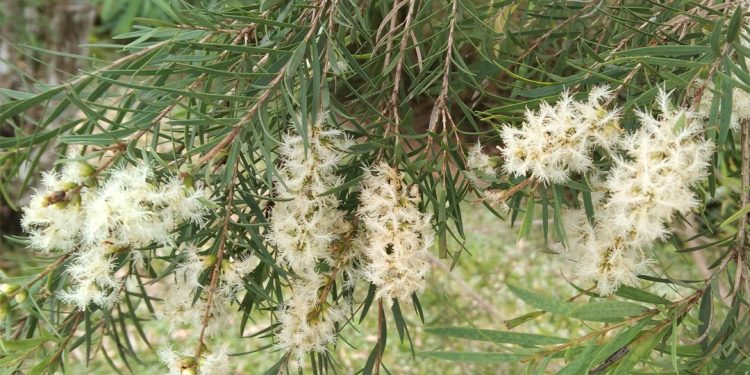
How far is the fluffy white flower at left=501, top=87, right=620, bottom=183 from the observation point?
36 centimetres

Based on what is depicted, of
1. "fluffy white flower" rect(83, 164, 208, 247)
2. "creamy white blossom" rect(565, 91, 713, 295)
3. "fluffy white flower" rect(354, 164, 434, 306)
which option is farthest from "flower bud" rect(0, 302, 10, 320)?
"creamy white blossom" rect(565, 91, 713, 295)

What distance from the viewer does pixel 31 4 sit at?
1.85 metres

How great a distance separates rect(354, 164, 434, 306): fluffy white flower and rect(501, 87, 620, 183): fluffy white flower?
67 millimetres

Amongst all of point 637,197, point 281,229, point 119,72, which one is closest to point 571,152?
point 637,197

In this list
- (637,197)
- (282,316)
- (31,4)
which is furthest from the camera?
(31,4)

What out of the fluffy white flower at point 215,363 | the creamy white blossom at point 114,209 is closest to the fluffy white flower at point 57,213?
the creamy white blossom at point 114,209

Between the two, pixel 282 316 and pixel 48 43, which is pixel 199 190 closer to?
pixel 282 316

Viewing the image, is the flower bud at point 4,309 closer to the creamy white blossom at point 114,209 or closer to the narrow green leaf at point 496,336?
the creamy white blossom at point 114,209

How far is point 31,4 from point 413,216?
70.8 inches

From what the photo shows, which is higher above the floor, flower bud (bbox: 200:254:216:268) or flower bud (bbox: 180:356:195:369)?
flower bud (bbox: 200:254:216:268)

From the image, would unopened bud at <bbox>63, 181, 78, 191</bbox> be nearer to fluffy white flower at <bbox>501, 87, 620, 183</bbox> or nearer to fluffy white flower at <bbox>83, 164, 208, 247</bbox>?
fluffy white flower at <bbox>83, 164, 208, 247</bbox>

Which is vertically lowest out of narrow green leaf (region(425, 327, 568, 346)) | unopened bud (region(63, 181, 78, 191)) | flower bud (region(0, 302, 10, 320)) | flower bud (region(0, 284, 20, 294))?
flower bud (region(0, 302, 10, 320))

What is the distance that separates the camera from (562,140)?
1.18 ft

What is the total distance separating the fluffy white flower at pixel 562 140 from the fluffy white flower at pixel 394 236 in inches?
2.6
